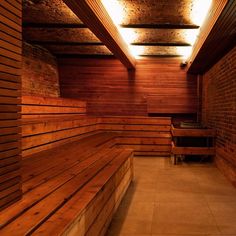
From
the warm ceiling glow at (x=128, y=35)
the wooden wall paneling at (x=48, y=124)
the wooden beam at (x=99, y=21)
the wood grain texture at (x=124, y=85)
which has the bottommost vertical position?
A: the wooden wall paneling at (x=48, y=124)

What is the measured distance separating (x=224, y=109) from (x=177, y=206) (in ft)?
9.75

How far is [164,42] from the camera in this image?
7312 mm

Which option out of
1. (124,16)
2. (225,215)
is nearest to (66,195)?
(225,215)

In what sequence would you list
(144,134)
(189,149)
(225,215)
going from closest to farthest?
1. (225,215)
2. (189,149)
3. (144,134)

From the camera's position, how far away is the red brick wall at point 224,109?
5.46 m

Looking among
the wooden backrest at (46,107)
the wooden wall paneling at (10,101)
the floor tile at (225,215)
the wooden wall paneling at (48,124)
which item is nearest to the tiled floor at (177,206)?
the floor tile at (225,215)

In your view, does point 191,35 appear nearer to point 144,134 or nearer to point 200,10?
point 200,10

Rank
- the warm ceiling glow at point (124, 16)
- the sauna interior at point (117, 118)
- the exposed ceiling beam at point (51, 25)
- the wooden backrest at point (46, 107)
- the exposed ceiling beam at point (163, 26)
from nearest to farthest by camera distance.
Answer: the sauna interior at point (117, 118) < the warm ceiling glow at point (124, 16) < the wooden backrest at point (46, 107) < the exposed ceiling beam at point (163, 26) < the exposed ceiling beam at point (51, 25)

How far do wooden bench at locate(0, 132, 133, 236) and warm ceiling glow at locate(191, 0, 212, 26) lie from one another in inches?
109

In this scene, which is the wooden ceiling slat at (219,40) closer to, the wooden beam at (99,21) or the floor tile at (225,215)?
the wooden beam at (99,21)

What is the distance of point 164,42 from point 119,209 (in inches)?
189

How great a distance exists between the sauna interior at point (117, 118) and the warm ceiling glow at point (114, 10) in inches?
0.7

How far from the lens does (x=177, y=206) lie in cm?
404

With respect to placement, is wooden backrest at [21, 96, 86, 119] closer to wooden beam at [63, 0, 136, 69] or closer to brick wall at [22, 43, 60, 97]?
brick wall at [22, 43, 60, 97]
